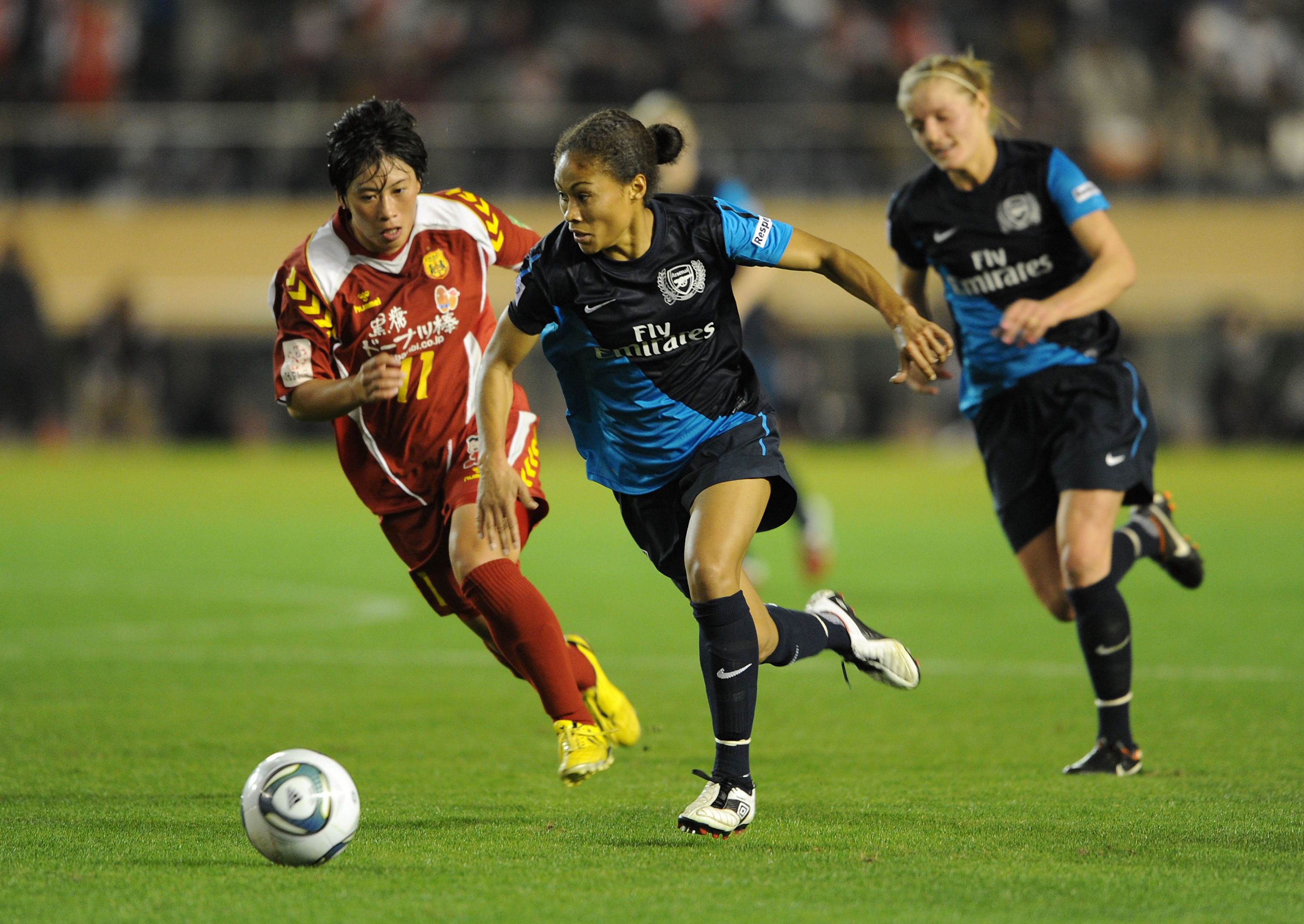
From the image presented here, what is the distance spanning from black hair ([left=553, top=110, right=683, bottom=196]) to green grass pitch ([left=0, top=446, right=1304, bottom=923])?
1774 millimetres

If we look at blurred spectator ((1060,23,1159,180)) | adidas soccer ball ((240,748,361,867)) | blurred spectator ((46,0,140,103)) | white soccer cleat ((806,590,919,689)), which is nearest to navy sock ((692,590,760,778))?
white soccer cleat ((806,590,919,689))

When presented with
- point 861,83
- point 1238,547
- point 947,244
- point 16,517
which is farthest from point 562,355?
point 861,83

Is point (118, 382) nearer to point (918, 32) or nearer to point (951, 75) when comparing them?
point (918, 32)

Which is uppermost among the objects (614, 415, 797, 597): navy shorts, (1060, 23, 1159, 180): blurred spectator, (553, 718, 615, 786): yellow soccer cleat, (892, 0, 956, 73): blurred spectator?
(892, 0, 956, 73): blurred spectator

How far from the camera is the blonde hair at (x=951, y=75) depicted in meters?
5.62

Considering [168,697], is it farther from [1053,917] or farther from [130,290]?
[130,290]

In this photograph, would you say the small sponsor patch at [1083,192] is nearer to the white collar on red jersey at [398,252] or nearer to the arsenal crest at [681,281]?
the arsenal crest at [681,281]

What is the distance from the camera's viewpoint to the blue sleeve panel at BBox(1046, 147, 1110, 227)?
18.0 ft

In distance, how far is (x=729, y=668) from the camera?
457 cm

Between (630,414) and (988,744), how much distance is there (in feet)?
6.20

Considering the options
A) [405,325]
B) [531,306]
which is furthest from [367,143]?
[531,306]

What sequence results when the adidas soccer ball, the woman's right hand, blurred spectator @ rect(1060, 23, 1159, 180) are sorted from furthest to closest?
blurred spectator @ rect(1060, 23, 1159, 180), the woman's right hand, the adidas soccer ball

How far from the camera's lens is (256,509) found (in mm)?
15000

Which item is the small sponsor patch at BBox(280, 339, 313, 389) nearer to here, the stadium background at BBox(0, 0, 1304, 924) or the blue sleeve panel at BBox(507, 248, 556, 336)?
the blue sleeve panel at BBox(507, 248, 556, 336)
